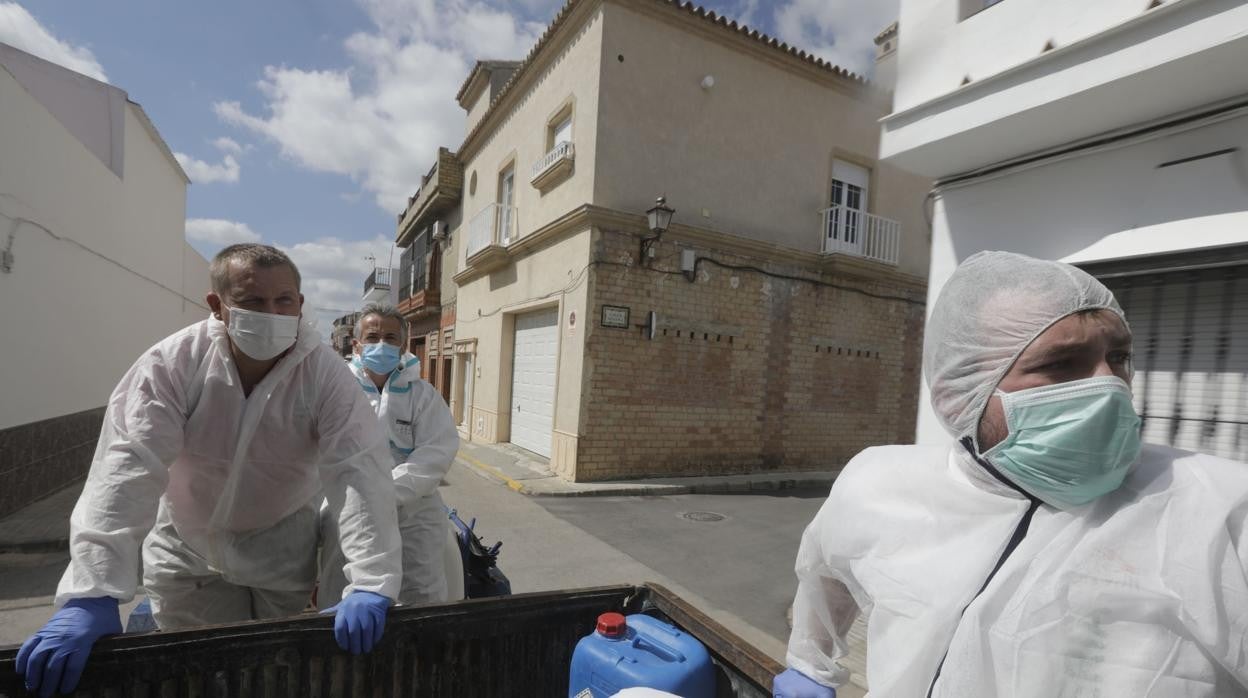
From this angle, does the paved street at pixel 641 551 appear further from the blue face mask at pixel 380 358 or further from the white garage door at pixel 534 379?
the blue face mask at pixel 380 358

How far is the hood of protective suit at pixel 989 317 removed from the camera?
44.7 inches

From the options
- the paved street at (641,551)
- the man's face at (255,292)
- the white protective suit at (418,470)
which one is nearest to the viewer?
the man's face at (255,292)

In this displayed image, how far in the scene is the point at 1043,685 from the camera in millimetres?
954

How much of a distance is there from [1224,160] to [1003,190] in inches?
39.5

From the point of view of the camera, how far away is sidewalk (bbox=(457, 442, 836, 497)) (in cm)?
782

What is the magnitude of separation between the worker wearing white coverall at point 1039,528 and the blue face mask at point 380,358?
2.50 meters

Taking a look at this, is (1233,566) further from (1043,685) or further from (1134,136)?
(1134,136)

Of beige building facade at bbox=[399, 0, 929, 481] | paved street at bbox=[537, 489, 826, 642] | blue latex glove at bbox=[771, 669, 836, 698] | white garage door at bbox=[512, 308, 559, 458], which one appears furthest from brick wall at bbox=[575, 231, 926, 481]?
blue latex glove at bbox=[771, 669, 836, 698]

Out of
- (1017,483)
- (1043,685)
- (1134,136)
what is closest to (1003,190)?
(1134,136)

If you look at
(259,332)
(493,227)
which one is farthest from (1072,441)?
(493,227)

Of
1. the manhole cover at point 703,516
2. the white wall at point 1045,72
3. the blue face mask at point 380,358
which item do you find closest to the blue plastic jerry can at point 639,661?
the blue face mask at point 380,358

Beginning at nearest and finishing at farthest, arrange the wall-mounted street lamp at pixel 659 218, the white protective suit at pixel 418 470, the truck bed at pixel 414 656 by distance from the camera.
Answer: the truck bed at pixel 414 656, the white protective suit at pixel 418 470, the wall-mounted street lamp at pixel 659 218

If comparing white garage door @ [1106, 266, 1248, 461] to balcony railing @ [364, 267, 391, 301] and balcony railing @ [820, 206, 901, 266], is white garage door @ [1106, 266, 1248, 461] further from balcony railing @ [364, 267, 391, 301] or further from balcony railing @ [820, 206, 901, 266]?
balcony railing @ [364, 267, 391, 301]

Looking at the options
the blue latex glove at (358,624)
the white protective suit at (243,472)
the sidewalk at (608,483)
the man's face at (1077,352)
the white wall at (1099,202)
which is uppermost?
the white wall at (1099,202)
